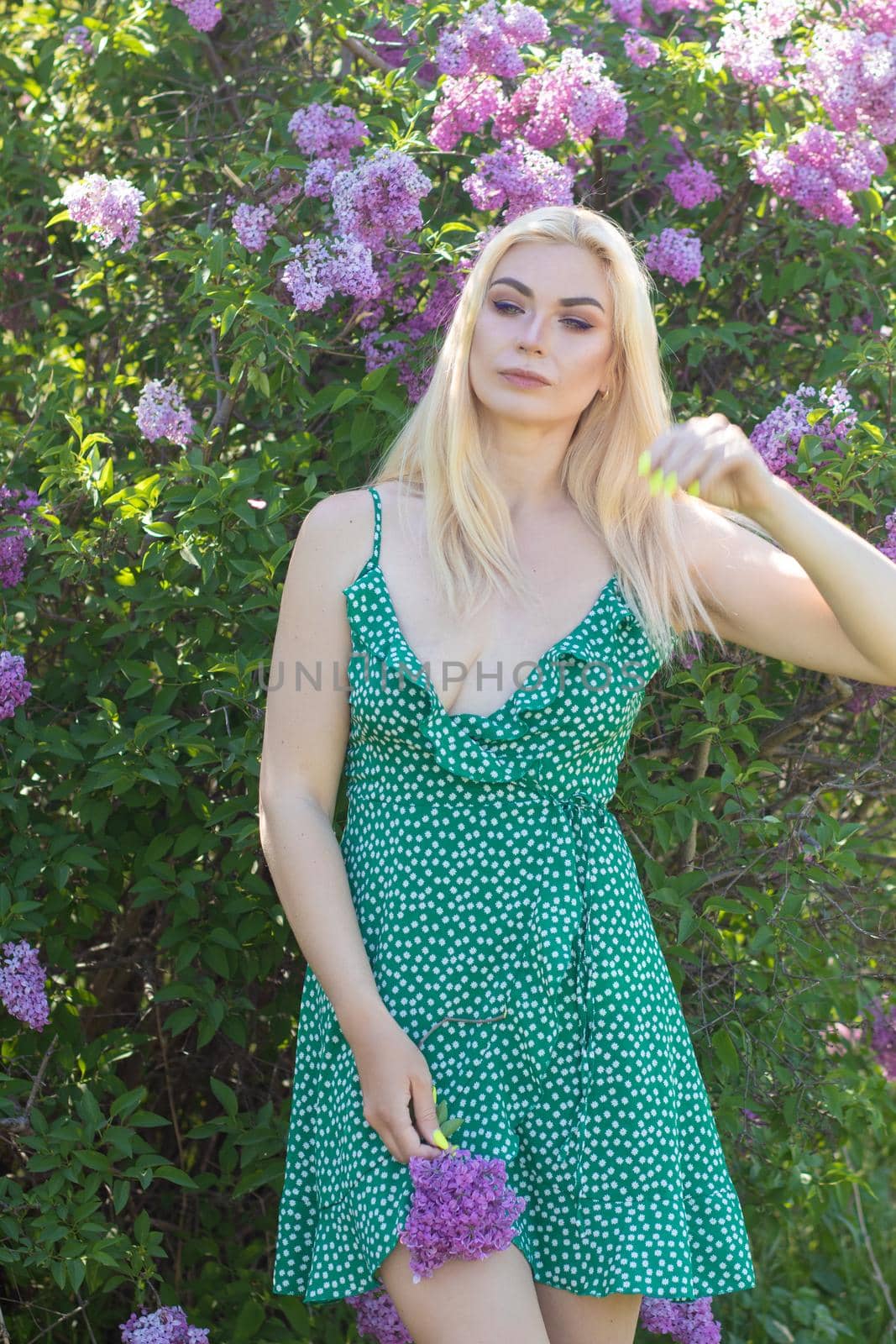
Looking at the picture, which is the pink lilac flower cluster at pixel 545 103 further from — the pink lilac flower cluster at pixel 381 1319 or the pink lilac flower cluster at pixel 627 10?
the pink lilac flower cluster at pixel 381 1319

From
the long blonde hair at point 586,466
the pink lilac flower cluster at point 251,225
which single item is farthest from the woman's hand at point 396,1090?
the pink lilac flower cluster at point 251,225

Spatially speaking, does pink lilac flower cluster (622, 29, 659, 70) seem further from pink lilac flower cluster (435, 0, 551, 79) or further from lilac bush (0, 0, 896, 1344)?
pink lilac flower cluster (435, 0, 551, 79)

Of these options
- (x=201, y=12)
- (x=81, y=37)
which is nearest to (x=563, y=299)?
(x=201, y=12)

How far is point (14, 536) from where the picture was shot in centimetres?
255

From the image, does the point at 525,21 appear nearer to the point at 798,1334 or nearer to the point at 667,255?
the point at 667,255

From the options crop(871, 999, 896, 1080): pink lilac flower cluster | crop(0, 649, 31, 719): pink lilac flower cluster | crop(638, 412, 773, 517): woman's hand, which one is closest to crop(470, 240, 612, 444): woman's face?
crop(638, 412, 773, 517): woman's hand

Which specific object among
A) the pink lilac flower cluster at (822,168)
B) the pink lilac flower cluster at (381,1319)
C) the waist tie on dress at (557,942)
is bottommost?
the pink lilac flower cluster at (381,1319)

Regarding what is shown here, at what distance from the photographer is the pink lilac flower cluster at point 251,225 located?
2.55 metres

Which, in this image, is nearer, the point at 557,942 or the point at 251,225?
the point at 557,942

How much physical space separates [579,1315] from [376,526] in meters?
1.05

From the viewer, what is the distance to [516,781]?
196 centimetres

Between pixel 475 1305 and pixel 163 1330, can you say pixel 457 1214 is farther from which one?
pixel 163 1330

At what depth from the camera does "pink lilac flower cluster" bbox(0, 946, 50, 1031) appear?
241 cm

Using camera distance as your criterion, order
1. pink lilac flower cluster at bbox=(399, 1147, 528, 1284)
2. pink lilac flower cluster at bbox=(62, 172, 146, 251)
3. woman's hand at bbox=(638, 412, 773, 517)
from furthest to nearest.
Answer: pink lilac flower cluster at bbox=(62, 172, 146, 251) → woman's hand at bbox=(638, 412, 773, 517) → pink lilac flower cluster at bbox=(399, 1147, 528, 1284)
